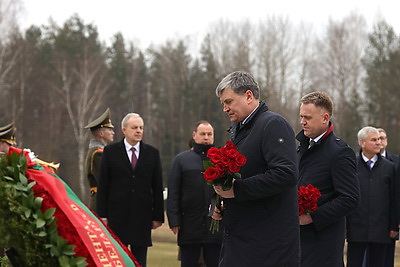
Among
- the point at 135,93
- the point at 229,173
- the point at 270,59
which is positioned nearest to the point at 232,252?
the point at 229,173

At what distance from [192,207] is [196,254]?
0.62m

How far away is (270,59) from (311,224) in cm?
4724

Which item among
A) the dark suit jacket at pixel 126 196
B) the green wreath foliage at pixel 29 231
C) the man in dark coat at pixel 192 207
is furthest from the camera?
the man in dark coat at pixel 192 207

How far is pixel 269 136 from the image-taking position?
4898mm

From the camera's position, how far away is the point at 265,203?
193 inches

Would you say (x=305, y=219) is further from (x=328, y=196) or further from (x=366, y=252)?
(x=366, y=252)

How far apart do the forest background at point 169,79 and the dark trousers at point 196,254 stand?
32.2m

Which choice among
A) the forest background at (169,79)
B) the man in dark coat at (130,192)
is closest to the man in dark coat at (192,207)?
the man in dark coat at (130,192)

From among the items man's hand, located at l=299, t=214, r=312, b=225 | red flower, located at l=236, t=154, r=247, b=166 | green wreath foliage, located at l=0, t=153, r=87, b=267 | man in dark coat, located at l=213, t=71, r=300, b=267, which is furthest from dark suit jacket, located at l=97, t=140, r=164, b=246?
green wreath foliage, located at l=0, t=153, r=87, b=267

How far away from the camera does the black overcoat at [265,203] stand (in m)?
4.80

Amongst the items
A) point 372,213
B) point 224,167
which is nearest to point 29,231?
point 224,167

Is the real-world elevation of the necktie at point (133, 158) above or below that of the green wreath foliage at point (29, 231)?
above

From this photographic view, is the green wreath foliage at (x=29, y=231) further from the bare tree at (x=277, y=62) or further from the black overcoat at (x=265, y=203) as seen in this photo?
the bare tree at (x=277, y=62)

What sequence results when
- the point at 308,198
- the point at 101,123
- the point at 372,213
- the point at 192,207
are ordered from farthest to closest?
1. the point at 101,123
2. the point at 372,213
3. the point at 192,207
4. the point at 308,198
